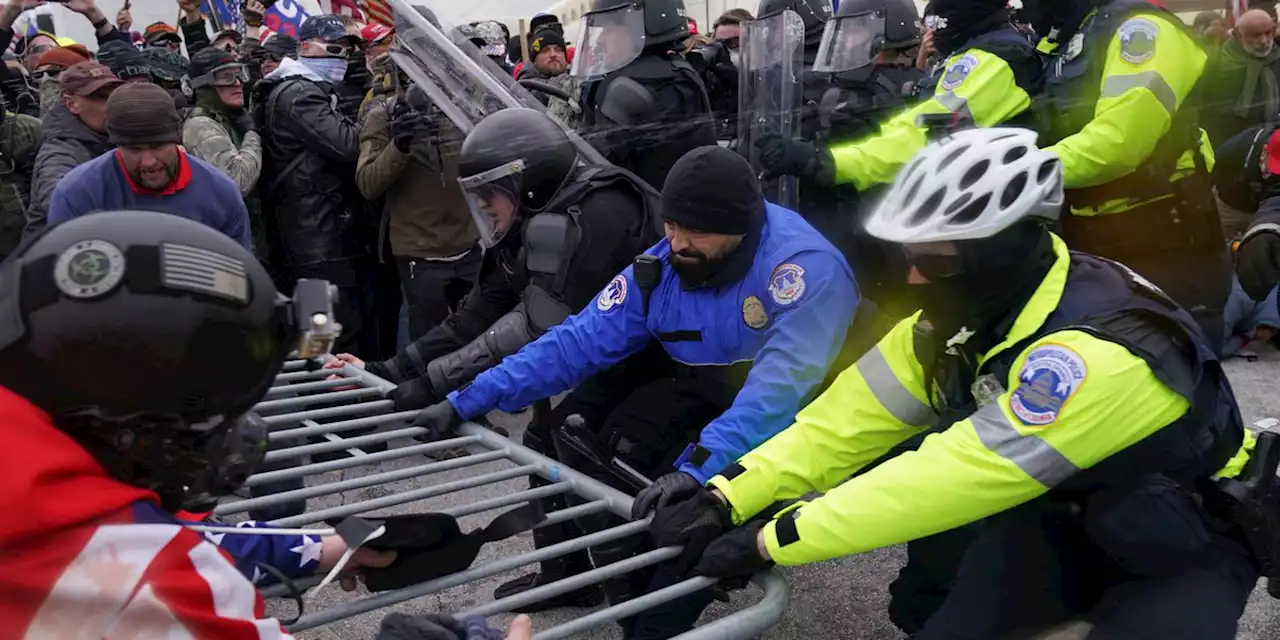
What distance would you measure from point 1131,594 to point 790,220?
4.28 feet

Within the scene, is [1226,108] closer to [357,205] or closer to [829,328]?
[829,328]

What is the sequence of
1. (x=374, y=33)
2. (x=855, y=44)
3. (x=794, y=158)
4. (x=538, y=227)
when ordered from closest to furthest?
(x=538, y=227), (x=794, y=158), (x=855, y=44), (x=374, y=33)

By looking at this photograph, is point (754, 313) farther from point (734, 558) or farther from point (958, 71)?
point (958, 71)

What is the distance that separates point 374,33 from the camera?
5621mm

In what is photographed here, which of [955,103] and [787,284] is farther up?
[955,103]

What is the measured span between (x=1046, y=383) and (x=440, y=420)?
168 cm

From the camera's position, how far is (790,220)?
110 inches

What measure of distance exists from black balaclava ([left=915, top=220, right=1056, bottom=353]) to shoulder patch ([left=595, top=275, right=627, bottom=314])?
1.03m

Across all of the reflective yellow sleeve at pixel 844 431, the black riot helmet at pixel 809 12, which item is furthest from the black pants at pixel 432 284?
the reflective yellow sleeve at pixel 844 431

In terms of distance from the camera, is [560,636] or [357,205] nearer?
[560,636]

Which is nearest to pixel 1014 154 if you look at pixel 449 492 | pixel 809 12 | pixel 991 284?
pixel 991 284

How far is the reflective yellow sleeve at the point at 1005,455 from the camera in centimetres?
171

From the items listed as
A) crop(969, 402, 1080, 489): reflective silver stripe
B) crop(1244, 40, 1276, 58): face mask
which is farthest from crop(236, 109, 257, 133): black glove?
crop(1244, 40, 1276, 58): face mask

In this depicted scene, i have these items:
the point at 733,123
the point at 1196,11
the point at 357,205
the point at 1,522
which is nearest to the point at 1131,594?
the point at 1,522
